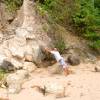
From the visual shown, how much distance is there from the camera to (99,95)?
→ 10.6 metres

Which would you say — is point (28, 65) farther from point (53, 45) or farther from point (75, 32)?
point (75, 32)

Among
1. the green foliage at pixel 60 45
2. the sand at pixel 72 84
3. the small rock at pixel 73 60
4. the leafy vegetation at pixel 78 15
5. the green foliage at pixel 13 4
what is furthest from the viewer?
the green foliage at pixel 13 4

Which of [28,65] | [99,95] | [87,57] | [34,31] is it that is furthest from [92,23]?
[99,95]

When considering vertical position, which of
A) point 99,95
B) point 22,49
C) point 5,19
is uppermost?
point 5,19

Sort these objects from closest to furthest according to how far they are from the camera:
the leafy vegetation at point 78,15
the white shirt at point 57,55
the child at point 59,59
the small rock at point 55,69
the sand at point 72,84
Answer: the sand at point 72,84, the child at point 59,59, the small rock at point 55,69, the white shirt at point 57,55, the leafy vegetation at point 78,15

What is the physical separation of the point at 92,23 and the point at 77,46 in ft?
3.72

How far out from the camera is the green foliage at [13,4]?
1482 cm

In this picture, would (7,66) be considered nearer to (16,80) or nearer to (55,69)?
(16,80)

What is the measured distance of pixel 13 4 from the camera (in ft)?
49.1

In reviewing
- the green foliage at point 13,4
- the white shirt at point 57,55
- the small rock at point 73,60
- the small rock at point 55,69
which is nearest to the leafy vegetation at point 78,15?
the green foliage at point 13,4

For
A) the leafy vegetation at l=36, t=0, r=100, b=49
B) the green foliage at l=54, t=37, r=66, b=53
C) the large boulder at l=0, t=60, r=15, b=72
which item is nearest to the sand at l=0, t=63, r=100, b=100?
the large boulder at l=0, t=60, r=15, b=72

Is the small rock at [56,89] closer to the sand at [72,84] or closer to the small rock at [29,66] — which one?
the sand at [72,84]

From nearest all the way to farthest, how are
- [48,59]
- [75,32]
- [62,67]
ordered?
[62,67] → [48,59] → [75,32]

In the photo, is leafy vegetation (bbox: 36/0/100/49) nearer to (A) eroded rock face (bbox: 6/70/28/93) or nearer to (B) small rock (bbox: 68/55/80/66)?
(B) small rock (bbox: 68/55/80/66)
